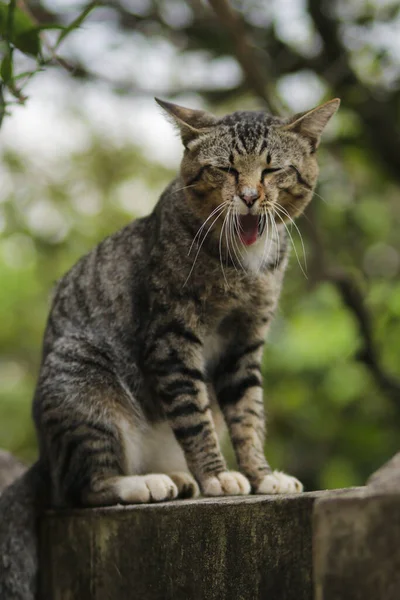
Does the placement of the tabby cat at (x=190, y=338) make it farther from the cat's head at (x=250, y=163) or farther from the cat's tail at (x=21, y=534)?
the cat's tail at (x=21, y=534)

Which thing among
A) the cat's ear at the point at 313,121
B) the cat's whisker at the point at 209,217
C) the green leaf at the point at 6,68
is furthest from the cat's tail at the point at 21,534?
the cat's ear at the point at 313,121

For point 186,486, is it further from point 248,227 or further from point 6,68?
point 6,68

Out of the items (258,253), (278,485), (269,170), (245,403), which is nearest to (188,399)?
(245,403)

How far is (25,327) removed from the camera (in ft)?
34.7

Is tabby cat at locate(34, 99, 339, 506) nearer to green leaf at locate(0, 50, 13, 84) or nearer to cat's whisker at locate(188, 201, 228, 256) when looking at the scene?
cat's whisker at locate(188, 201, 228, 256)

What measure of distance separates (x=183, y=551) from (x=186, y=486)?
0.81 metres

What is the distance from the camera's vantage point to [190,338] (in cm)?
317

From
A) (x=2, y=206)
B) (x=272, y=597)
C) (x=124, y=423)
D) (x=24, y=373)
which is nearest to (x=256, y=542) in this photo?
(x=272, y=597)

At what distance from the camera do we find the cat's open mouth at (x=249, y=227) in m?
3.04

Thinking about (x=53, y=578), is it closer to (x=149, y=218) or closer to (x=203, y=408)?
(x=203, y=408)

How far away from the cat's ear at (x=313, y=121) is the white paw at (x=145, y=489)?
144 centimetres

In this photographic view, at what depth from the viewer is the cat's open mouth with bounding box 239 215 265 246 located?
9.98 feet

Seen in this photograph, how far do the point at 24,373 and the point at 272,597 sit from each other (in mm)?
9699

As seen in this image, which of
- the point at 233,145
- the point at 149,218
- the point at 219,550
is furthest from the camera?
the point at 149,218
